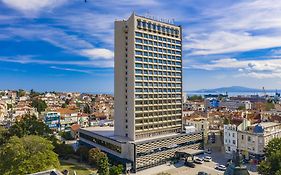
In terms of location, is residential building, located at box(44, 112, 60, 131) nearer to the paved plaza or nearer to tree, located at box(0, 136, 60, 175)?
the paved plaza

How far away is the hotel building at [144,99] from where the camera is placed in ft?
205

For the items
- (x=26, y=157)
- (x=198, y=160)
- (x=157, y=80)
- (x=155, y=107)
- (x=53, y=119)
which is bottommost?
(x=198, y=160)

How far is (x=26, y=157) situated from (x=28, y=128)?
29.0 m

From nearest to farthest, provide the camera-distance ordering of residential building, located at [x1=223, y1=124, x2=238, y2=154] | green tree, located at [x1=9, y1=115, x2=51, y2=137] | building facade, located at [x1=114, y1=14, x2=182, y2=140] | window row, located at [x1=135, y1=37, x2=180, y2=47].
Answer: building facade, located at [x1=114, y1=14, x2=182, y2=140]
window row, located at [x1=135, y1=37, x2=180, y2=47]
green tree, located at [x1=9, y1=115, x2=51, y2=137]
residential building, located at [x1=223, y1=124, x2=238, y2=154]

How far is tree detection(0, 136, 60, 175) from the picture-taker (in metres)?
41.2

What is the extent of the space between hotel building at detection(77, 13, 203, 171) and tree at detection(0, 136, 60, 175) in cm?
1896

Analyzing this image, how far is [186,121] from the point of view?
303 ft

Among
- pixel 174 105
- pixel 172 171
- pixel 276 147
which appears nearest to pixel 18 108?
pixel 174 105

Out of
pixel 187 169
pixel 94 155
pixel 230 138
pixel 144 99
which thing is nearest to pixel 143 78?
pixel 144 99

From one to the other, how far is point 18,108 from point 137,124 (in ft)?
270

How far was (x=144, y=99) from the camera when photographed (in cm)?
6519

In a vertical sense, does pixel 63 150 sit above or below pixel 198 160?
above

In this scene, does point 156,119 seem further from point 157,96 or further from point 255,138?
point 255,138

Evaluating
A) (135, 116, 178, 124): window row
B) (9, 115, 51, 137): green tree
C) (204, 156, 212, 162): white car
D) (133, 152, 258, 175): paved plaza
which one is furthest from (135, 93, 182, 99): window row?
(9, 115, 51, 137): green tree
